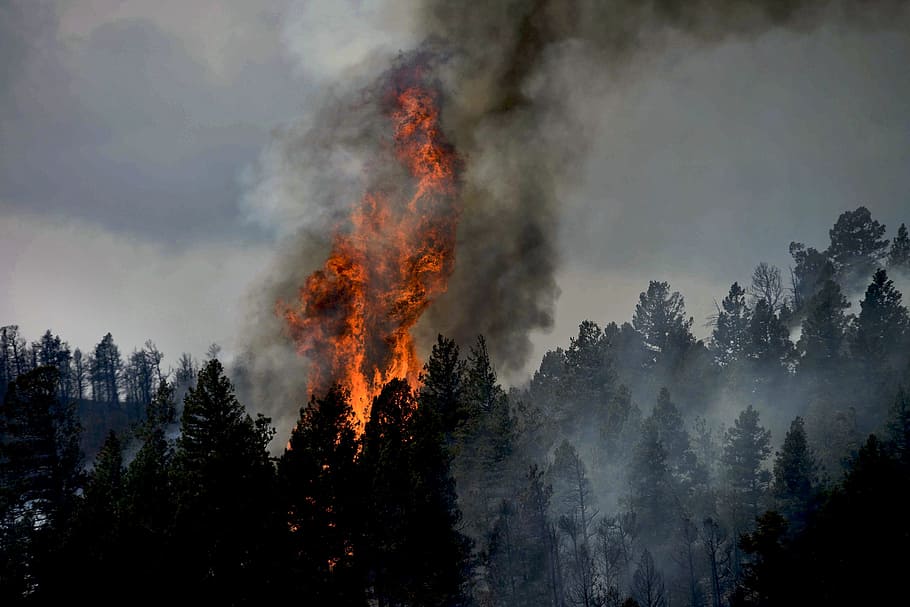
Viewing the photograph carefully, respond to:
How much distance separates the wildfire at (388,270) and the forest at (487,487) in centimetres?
338

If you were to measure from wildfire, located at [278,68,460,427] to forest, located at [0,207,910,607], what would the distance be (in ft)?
11.1

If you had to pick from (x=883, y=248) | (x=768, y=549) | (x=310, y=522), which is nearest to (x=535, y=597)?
(x=768, y=549)

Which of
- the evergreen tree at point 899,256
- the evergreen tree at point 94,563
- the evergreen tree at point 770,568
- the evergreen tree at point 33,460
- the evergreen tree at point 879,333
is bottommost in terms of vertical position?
the evergreen tree at point 770,568

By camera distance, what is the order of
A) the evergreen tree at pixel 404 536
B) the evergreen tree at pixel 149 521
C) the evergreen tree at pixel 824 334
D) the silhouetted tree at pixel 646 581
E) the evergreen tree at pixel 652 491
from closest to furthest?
the evergreen tree at pixel 149 521 → the evergreen tree at pixel 404 536 → the silhouetted tree at pixel 646 581 → the evergreen tree at pixel 652 491 → the evergreen tree at pixel 824 334

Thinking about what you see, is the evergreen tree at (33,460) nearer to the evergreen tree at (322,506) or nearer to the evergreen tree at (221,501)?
the evergreen tree at (221,501)

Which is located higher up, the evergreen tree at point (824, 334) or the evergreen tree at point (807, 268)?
the evergreen tree at point (807, 268)

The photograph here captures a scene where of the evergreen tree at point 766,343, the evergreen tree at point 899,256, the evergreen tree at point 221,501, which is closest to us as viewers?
the evergreen tree at point 221,501

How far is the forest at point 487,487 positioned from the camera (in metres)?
21.8

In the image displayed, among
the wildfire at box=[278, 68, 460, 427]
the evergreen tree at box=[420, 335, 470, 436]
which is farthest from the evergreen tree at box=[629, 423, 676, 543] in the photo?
the evergreen tree at box=[420, 335, 470, 436]

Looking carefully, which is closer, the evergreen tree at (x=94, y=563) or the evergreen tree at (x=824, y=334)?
the evergreen tree at (x=94, y=563)

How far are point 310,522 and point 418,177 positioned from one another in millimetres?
35778

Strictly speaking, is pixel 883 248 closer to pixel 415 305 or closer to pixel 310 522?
pixel 415 305

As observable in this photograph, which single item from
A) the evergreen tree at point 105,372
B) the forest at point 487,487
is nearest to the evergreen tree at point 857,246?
the forest at point 487,487

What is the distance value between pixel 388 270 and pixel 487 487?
18.6 meters
